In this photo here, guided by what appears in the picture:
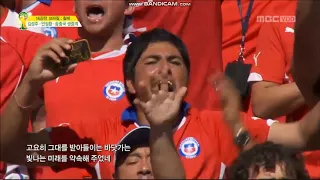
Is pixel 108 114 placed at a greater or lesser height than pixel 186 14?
lesser

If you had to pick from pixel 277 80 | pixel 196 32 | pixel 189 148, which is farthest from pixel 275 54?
pixel 189 148

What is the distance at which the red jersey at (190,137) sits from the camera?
1996 millimetres

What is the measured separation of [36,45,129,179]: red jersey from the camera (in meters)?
2.04

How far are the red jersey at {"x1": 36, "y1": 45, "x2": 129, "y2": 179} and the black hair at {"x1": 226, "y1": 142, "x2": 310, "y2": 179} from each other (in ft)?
0.91

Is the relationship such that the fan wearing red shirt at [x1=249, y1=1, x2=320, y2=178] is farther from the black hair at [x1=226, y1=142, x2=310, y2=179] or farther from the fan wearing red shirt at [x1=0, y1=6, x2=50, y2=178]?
the fan wearing red shirt at [x1=0, y1=6, x2=50, y2=178]

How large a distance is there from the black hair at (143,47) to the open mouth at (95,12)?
0.09 m

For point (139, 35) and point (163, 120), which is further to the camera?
point (139, 35)

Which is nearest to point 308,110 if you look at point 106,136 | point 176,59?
point 176,59

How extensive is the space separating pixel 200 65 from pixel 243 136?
17 centimetres

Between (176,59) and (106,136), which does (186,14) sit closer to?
(176,59)

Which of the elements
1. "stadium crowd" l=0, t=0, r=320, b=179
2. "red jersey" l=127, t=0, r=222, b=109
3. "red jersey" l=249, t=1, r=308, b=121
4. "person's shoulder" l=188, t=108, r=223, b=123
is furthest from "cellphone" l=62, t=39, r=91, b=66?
"red jersey" l=249, t=1, r=308, b=121

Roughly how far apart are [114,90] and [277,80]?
330 mm

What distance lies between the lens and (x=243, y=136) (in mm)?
2029

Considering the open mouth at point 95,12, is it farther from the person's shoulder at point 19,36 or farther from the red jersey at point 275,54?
the red jersey at point 275,54
